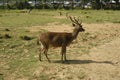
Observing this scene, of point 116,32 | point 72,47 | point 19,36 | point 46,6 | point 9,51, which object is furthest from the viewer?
point 46,6

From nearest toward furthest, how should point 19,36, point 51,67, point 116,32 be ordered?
1. point 51,67
2. point 19,36
3. point 116,32

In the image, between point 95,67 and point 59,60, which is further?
point 59,60

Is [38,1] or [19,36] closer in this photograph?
[19,36]

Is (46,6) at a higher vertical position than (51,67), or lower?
lower

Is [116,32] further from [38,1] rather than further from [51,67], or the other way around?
[38,1]

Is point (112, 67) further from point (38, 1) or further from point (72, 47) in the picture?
point (38, 1)

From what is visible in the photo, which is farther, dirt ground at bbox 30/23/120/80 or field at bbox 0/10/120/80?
field at bbox 0/10/120/80

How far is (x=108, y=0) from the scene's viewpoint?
5738cm

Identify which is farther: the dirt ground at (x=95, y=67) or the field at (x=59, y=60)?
the field at (x=59, y=60)

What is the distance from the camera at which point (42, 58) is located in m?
12.0

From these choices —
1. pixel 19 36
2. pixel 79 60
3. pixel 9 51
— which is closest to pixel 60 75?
pixel 79 60

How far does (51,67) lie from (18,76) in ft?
4.49

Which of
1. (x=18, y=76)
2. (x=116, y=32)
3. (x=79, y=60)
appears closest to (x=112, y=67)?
(x=79, y=60)

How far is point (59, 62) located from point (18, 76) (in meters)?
2.08
